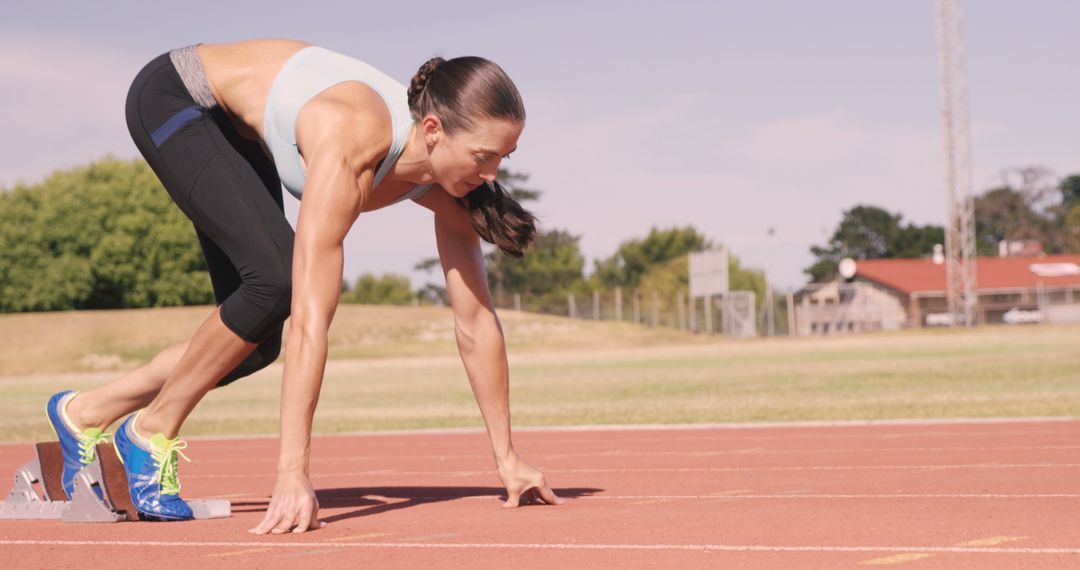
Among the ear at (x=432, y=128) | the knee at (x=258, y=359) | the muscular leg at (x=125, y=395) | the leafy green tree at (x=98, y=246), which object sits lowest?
the muscular leg at (x=125, y=395)

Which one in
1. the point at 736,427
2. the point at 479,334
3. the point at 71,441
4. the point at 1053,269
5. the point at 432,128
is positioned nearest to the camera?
the point at 432,128

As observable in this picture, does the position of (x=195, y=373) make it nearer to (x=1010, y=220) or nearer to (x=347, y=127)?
(x=347, y=127)

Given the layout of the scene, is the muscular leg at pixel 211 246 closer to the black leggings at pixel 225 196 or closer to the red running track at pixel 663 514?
the black leggings at pixel 225 196

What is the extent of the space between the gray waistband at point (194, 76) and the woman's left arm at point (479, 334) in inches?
36.1

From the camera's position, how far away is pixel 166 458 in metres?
4.77

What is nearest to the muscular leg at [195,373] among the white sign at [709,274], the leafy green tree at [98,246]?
the white sign at [709,274]

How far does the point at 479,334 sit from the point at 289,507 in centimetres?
135

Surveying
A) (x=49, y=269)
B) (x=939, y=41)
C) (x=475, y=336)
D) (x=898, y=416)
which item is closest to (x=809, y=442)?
(x=898, y=416)

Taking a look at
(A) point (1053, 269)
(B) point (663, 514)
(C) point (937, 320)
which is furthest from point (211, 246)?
(A) point (1053, 269)

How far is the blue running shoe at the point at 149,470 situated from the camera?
4738mm

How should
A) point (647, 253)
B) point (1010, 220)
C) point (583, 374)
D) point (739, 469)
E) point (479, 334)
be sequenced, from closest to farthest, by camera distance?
point (479, 334) < point (739, 469) < point (583, 374) < point (647, 253) < point (1010, 220)

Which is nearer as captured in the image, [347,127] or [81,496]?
[347,127]

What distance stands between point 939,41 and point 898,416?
42407mm

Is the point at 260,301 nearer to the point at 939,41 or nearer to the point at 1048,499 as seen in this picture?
the point at 1048,499
